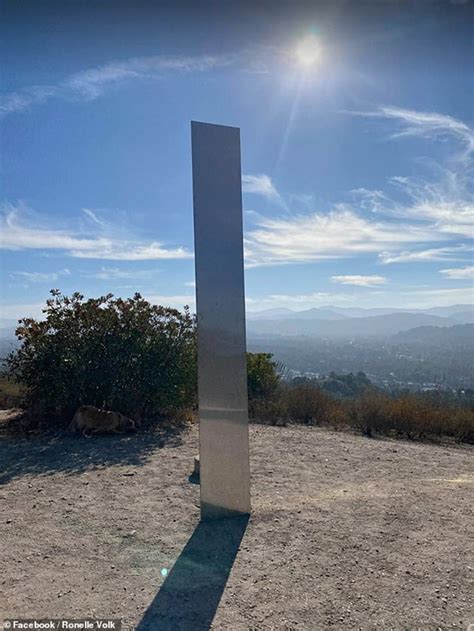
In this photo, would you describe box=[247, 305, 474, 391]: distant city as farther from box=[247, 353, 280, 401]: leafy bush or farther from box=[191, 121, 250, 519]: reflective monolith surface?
box=[191, 121, 250, 519]: reflective monolith surface

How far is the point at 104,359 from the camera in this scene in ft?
22.3

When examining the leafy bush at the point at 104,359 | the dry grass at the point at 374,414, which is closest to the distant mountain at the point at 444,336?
the dry grass at the point at 374,414

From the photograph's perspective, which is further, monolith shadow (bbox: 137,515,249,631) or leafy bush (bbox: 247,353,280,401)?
leafy bush (bbox: 247,353,280,401)

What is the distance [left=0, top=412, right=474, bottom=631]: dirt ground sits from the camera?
2.48 m

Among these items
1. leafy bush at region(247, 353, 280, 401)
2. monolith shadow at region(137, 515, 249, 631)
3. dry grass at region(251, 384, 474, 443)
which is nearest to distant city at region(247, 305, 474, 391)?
leafy bush at region(247, 353, 280, 401)

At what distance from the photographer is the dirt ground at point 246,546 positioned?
2.48 meters

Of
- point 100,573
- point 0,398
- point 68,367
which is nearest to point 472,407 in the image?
point 68,367

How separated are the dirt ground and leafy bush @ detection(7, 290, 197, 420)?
1.46m

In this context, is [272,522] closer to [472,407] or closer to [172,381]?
[172,381]

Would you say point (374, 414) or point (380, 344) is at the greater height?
point (380, 344)

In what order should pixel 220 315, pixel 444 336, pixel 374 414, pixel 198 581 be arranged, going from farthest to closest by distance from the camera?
pixel 444 336 < pixel 374 414 < pixel 220 315 < pixel 198 581

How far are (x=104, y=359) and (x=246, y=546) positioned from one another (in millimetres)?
4253

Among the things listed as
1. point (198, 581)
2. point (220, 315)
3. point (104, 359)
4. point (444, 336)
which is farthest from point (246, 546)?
point (444, 336)

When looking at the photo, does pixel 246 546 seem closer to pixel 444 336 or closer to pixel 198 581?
pixel 198 581
